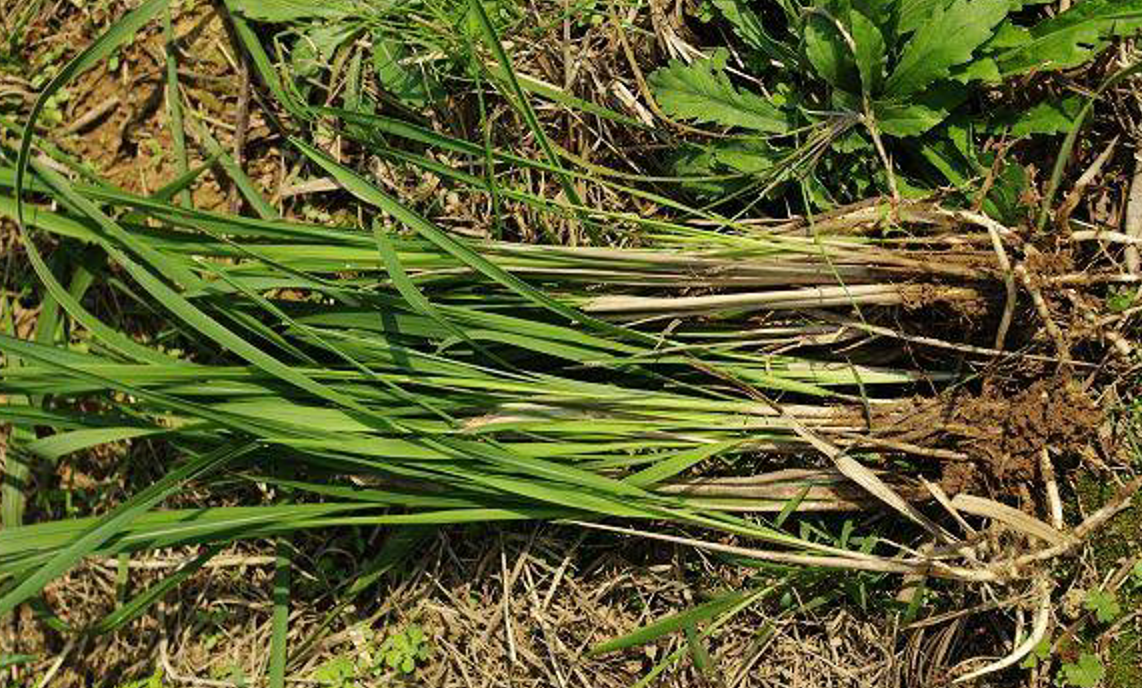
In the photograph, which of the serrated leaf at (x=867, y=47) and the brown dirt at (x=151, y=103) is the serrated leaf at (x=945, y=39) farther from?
the brown dirt at (x=151, y=103)

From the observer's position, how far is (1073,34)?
1583 mm

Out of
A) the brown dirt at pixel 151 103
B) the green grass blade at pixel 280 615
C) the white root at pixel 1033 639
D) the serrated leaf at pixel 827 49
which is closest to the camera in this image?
the white root at pixel 1033 639

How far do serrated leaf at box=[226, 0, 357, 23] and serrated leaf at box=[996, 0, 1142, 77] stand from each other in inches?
39.1

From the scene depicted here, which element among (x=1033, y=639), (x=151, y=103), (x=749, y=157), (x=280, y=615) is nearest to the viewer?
(x=1033, y=639)

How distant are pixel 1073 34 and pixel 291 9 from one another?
1168 millimetres

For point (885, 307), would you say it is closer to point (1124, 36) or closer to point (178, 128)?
point (1124, 36)

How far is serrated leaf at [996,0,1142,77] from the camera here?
1557 mm

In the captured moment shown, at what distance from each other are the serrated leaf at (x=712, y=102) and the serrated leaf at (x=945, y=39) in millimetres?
191

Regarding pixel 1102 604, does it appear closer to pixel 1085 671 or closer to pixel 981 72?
pixel 1085 671

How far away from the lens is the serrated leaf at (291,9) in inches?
75.2

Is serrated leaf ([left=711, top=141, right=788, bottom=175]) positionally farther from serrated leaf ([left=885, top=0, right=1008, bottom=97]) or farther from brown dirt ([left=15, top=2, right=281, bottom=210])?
brown dirt ([left=15, top=2, right=281, bottom=210])

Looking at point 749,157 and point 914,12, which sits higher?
point 914,12

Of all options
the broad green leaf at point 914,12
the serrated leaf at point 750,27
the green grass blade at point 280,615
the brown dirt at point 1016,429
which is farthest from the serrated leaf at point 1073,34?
the green grass blade at point 280,615

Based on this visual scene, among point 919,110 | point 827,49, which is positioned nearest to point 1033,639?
point 919,110
